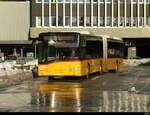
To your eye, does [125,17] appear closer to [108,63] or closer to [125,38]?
[125,38]

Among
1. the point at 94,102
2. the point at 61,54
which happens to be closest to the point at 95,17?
the point at 61,54

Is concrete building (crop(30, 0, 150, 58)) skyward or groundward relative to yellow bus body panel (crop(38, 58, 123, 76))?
skyward

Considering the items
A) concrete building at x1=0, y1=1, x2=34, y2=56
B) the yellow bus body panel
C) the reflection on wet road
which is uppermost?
concrete building at x1=0, y1=1, x2=34, y2=56

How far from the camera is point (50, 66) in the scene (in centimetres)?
2862

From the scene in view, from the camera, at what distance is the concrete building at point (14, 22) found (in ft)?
324

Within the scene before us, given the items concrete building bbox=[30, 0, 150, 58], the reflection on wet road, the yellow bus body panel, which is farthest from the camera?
concrete building bbox=[30, 0, 150, 58]

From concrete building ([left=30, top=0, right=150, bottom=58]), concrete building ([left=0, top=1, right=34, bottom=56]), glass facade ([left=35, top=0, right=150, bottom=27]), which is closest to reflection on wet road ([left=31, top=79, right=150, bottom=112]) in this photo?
concrete building ([left=30, top=0, right=150, bottom=58])

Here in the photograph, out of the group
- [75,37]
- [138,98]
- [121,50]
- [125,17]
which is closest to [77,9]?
[125,17]

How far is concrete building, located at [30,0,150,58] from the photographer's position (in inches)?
3647

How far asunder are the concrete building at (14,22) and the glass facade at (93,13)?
19.0 ft

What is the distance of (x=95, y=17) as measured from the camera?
93.2 meters

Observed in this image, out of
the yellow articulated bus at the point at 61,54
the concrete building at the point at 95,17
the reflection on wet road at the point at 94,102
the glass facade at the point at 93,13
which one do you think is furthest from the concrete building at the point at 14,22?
the reflection on wet road at the point at 94,102

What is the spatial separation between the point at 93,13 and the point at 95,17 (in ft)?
2.76

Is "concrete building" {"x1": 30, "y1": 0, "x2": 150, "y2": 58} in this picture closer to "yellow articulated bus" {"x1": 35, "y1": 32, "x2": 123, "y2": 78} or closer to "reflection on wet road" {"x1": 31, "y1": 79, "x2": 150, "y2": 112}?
"yellow articulated bus" {"x1": 35, "y1": 32, "x2": 123, "y2": 78}
